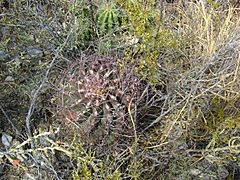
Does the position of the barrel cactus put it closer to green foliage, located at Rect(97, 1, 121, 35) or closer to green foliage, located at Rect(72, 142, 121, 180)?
green foliage, located at Rect(72, 142, 121, 180)

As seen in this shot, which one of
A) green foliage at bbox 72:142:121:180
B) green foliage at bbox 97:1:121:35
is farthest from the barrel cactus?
green foliage at bbox 97:1:121:35

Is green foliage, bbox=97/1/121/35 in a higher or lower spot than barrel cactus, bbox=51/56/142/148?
higher

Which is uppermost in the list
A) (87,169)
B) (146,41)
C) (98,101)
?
(146,41)

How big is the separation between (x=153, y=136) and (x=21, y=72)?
110 centimetres

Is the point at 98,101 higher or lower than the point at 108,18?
lower

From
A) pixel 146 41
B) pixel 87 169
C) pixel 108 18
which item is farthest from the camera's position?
pixel 108 18

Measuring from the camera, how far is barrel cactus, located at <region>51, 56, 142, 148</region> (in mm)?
2166

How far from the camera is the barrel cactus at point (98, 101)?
85.3 inches

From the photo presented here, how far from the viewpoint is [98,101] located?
215cm

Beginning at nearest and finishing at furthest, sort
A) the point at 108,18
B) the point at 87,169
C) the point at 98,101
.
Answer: the point at 87,169
the point at 98,101
the point at 108,18

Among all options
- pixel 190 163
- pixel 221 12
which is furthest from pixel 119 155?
pixel 221 12

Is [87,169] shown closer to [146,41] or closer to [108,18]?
[146,41]

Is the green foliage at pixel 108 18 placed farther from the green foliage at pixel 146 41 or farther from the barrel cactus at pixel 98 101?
the barrel cactus at pixel 98 101

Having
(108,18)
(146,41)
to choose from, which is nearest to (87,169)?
(146,41)
